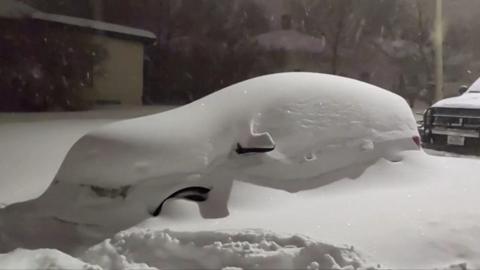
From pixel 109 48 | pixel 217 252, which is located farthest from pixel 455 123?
pixel 109 48

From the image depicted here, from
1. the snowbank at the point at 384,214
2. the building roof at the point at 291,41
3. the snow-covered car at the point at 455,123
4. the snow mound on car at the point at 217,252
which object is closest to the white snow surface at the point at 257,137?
the snowbank at the point at 384,214

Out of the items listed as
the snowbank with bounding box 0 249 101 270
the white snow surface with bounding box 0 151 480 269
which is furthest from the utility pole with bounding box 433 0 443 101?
the snowbank with bounding box 0 249 101 270

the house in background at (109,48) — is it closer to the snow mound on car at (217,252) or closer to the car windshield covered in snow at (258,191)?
the car windshield covered in snow at (258,191)

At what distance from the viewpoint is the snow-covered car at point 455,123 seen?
9438 mm

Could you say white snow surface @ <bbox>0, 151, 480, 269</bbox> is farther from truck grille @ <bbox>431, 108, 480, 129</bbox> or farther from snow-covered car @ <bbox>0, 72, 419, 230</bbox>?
truck grille @ <bbox>431, 108, 480, 129</bbox>

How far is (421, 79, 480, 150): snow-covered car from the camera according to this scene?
944 cm

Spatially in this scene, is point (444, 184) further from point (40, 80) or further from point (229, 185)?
point (40, 80)

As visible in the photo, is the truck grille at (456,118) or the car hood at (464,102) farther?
the car hood at (464,102)

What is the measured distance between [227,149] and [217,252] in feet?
3.30

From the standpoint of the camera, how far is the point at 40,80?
640 inches

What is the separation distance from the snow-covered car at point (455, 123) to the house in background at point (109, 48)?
9.33 meters

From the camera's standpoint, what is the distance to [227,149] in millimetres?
4145

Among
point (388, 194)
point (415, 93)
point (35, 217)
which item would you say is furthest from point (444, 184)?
point (415, 93)

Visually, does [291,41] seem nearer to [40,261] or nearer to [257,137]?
[257,137]
